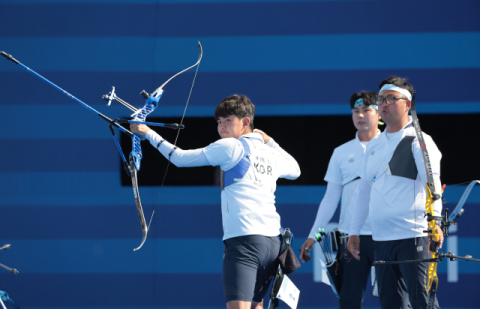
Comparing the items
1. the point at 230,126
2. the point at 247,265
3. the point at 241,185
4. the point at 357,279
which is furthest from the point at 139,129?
the point at 357,279

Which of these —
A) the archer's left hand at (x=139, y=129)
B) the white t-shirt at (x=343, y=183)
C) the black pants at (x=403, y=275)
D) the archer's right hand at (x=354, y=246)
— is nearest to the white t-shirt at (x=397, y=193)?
the black pants at (x=403, y=275)

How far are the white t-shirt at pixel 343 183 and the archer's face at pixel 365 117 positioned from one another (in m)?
0.11

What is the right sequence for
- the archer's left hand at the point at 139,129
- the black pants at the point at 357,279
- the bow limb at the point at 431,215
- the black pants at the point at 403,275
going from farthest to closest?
1. the black pants at the point at 357,279
2. the archer's left hand at the point at 139,129
3. the black pants at the point at 403,275
4. the bow limb at the point at 431,215

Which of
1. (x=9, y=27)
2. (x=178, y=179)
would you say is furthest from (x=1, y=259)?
(x=9, y=27)

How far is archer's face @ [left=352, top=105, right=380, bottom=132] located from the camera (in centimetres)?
319

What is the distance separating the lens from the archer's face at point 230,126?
258 centimetres

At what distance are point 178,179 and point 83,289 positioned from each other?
1.15 meters

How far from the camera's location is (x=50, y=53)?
4055 mm

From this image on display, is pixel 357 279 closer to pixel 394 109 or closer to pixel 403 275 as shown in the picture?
pixel 403 275

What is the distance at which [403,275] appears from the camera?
2354mm

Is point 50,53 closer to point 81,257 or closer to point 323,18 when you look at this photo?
point 81,257

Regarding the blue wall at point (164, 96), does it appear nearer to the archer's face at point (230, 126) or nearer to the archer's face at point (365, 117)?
the archer's face at point (365, 117)

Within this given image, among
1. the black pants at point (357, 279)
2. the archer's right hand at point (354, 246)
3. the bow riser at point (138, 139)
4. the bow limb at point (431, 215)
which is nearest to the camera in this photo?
the bow limb at point (431, 215)

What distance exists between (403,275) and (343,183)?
3.11 feet
